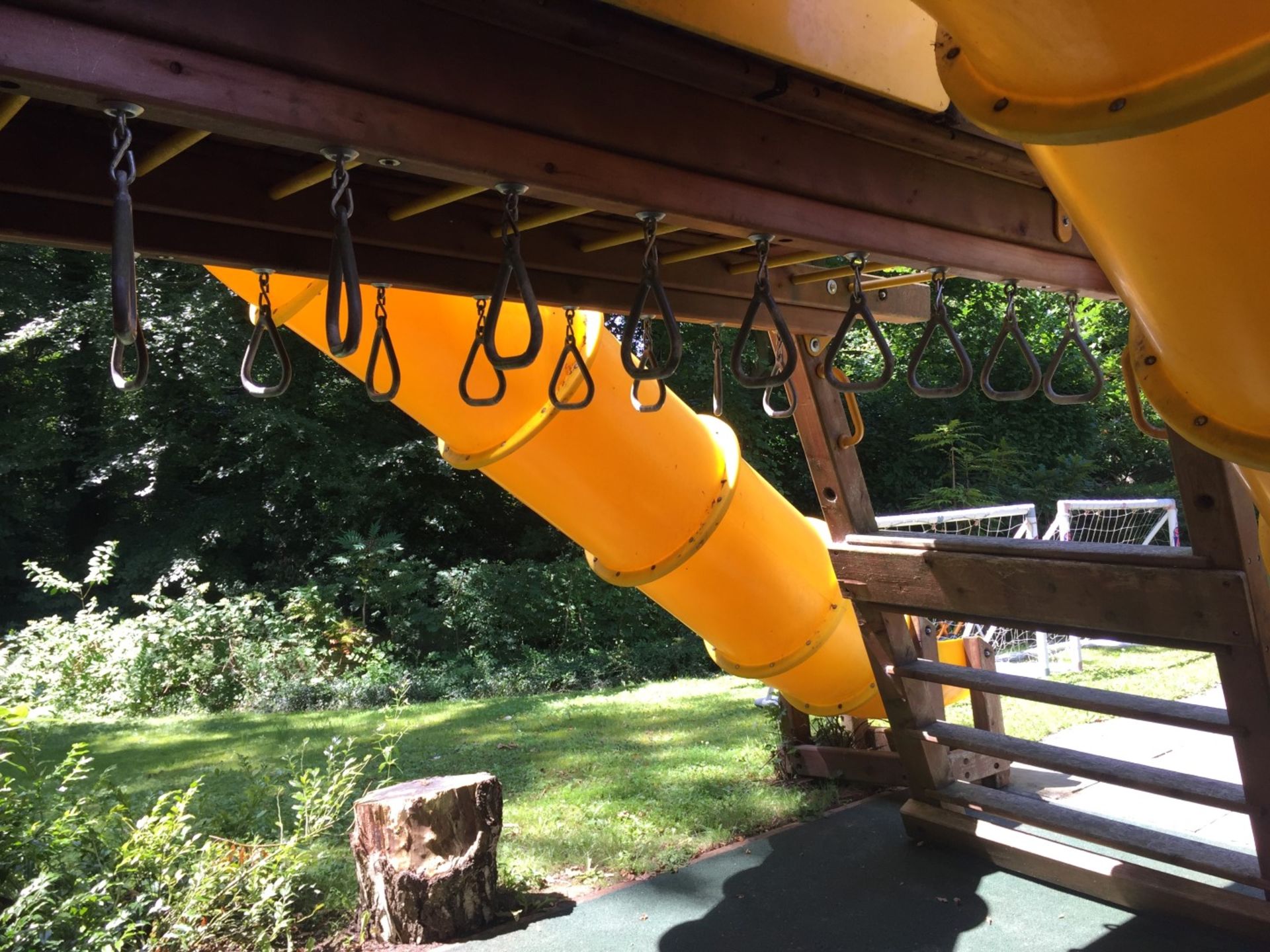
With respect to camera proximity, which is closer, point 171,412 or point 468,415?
point 468,415

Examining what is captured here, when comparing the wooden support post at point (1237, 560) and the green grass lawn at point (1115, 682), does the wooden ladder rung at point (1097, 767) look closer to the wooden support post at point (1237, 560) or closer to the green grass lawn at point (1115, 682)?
the wooden support post at point (1237, 560)

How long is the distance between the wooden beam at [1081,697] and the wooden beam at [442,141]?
1813 millimetres

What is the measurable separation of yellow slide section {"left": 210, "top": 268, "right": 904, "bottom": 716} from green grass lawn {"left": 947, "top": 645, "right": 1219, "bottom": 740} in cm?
266

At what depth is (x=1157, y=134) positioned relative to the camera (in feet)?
2.34

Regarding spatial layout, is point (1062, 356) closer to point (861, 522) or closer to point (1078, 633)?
point (1078, 633)

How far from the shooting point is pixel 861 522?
12.3ft

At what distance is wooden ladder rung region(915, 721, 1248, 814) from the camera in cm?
303

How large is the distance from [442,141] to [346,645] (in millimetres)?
8828

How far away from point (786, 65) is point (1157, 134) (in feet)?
3.61

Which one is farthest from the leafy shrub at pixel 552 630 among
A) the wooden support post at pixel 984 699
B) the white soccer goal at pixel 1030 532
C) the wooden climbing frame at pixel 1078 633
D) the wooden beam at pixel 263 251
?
the wooden beam at pixel 263 251

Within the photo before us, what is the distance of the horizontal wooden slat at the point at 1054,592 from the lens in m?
2.75

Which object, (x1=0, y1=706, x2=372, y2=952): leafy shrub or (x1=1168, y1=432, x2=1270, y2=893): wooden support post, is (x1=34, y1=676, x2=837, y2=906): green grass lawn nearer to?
(x1=0, y1=706, x2=372, y2=952): leafy shrub

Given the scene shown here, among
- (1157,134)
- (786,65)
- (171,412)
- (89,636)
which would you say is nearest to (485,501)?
(171,412)

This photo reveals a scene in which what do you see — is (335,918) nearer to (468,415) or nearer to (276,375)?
(468,415)
